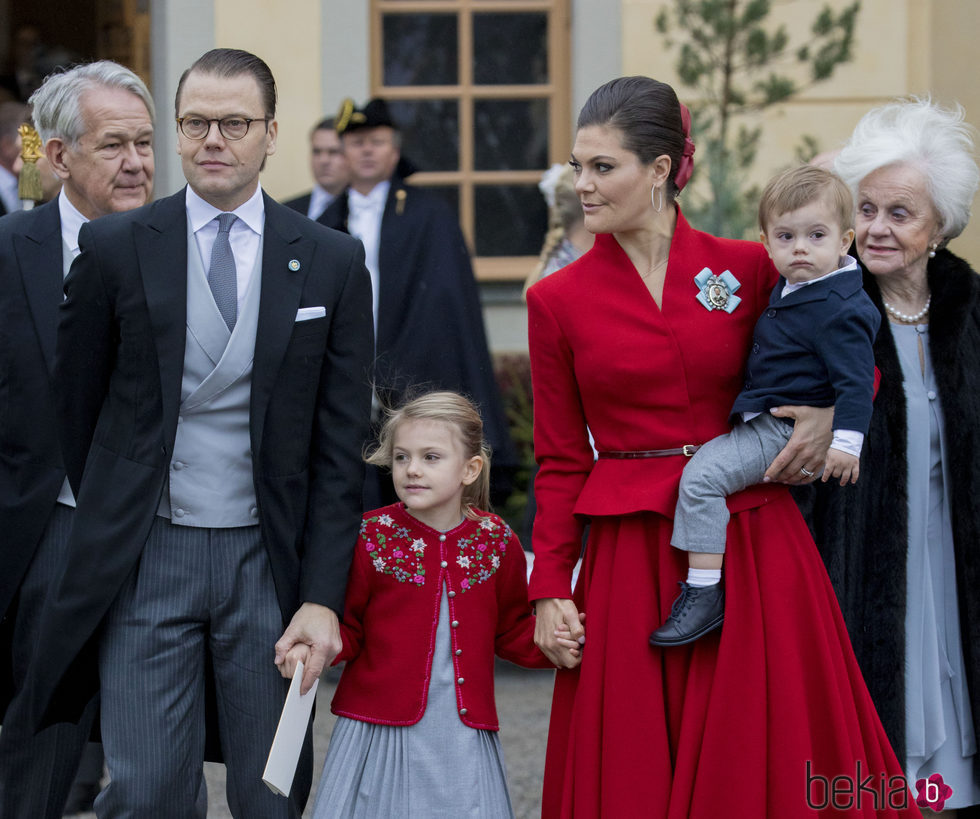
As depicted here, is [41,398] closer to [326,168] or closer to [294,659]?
[294,659]

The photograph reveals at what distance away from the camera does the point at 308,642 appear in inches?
126

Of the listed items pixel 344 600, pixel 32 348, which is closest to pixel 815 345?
pixel 344 600

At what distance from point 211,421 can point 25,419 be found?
67 cm

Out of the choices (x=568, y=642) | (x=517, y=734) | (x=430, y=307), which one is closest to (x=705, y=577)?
(x=568, y=642)

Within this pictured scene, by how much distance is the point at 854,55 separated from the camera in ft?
26.3

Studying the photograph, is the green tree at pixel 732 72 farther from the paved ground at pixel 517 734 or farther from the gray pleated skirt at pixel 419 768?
the gray pleated skirt at pixel 419 768

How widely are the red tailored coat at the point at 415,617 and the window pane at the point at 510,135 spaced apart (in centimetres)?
539

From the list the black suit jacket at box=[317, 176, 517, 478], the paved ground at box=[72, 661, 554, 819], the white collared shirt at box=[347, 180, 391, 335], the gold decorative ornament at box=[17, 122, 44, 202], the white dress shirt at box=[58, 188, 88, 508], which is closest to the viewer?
the white dress shirt at box=[58, 188, 88, 508]

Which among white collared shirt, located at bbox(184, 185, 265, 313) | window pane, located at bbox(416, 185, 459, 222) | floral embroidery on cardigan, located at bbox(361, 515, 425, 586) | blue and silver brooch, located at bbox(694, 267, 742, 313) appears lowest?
floral embroidery on cardigan, located at bbox(361, 515, 425, 586)

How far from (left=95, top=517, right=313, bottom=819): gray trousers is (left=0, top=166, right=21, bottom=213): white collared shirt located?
4431mm

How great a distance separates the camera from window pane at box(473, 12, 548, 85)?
27.9 feet

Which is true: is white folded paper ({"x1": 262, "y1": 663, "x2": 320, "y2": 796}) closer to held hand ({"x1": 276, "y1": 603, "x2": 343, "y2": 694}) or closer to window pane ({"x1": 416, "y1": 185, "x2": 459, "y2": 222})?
held hand ({"x1": 276, "y1": 603, "x2": 343, "y2": 694})

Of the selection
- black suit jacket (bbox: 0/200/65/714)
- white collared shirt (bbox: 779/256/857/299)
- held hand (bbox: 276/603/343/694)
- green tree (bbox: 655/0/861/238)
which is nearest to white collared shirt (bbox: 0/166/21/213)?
green tree (bbox: 655/0/861/238)

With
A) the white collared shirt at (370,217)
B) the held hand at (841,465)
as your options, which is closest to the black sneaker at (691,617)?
the held hand at (841,465)
